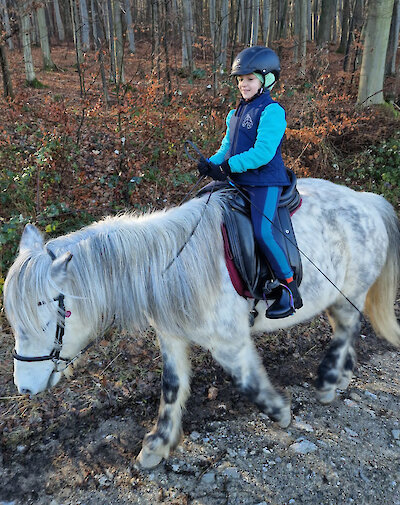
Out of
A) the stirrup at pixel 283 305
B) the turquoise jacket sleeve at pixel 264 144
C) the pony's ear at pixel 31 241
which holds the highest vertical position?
the turquoise jacket sleeve at pixel 264 144

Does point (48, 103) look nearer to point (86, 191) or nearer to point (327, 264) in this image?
point (86, 191)

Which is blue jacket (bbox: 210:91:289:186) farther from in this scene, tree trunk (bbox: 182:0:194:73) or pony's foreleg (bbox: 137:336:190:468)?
tree trunk (bbox: 182:0:194:73)

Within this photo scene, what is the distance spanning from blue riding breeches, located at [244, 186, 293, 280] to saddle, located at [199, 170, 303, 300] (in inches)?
1.6

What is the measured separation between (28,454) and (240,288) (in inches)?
77.4

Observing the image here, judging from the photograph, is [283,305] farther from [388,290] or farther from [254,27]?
[254,27]

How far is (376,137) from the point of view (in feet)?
24.5

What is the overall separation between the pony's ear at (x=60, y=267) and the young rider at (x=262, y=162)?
107cm

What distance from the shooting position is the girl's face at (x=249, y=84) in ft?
8.43

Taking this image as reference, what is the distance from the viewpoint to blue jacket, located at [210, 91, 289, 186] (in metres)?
2.44

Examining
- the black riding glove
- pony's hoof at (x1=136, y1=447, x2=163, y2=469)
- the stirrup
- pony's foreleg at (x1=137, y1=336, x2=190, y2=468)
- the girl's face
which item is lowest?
pony's hoof at (x1=136, y1=447, x2=163, y2=469)

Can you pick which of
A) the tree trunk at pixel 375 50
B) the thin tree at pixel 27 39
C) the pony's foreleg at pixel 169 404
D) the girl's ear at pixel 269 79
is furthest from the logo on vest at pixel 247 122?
the thin tree at pixel 27 39

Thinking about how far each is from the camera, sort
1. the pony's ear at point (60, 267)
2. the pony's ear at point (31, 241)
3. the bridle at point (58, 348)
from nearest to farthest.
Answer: the pony's ear at point (60, 267), the bridle at point (58, 348), the pony's ear at point (31, 241)

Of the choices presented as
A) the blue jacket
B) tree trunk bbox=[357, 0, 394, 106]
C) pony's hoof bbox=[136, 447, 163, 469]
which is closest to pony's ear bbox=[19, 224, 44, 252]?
the blue jacket

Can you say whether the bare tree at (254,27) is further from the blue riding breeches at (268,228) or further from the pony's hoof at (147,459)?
the pony's hoof at (147,459)
